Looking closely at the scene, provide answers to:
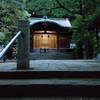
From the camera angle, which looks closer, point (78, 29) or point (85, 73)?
point (85, 73)

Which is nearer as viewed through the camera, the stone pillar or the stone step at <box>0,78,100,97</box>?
the stone step at <box>0,78,100,97</box>

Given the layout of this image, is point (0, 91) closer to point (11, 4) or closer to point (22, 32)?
point (22, 32)

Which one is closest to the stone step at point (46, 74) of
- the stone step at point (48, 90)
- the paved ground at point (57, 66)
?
the paved ground at point (57, 66)

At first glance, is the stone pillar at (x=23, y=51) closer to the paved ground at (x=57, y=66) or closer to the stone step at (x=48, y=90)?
the paved ground at (x=57, y=66)

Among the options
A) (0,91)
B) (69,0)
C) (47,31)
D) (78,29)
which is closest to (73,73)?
(0,91)

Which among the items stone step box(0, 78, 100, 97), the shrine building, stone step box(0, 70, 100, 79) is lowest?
stone step box(0, 78, 100, 97)

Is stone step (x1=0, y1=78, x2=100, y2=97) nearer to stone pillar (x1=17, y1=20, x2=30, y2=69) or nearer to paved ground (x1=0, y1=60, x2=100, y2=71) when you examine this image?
paved ground (x1=0, y1=60, x2=100, y2=71)

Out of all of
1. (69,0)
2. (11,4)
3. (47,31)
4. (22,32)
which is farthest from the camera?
(47,31)

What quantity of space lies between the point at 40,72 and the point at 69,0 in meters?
12.5

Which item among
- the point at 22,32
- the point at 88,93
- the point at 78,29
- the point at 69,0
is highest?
the point at 69,0

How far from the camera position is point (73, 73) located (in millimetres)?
2584

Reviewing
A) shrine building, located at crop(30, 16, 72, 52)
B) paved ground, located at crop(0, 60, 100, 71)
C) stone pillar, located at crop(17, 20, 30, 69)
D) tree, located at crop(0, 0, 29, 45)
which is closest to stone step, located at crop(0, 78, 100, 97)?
paved ground, located at crop(0, 60, 100, 71)

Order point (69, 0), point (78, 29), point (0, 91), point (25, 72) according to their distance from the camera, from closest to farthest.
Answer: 1. point (0, 91)
2. point (25, 72)
3. point (78, 29)
4. point (69, 0)

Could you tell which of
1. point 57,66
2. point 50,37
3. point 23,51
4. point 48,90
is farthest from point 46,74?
point 50,37
